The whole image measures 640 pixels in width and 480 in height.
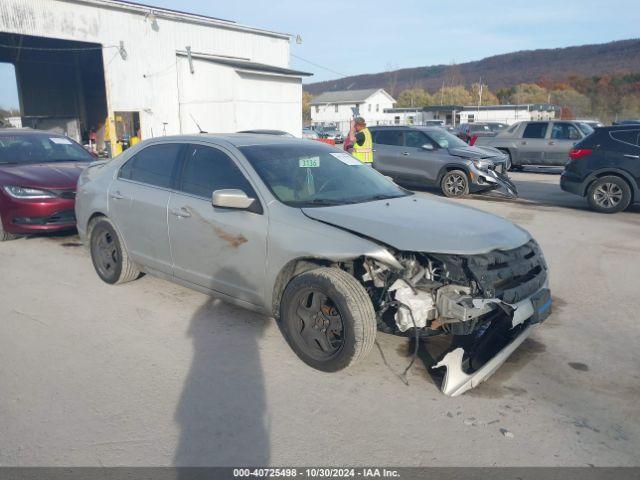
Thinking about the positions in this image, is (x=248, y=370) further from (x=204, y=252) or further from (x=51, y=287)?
(x=51, y=287)

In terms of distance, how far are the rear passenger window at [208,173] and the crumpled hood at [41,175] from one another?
11.4 ft

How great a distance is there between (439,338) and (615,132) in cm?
782

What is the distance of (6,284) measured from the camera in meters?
5.57

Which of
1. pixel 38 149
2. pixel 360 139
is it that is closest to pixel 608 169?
pixel 360 139

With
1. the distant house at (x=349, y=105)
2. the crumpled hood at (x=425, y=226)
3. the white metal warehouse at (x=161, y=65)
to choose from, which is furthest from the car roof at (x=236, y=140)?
the distant house at (x=349, y=105)

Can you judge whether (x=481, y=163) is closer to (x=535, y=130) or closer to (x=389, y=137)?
(x=389, y=137)

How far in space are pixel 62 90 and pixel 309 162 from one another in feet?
108

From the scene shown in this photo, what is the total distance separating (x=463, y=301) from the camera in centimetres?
327

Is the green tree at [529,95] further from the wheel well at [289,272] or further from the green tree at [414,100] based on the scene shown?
the wheel well at [289,272]

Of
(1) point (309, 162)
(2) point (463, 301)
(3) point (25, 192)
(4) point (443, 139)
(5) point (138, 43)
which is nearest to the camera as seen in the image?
(2) point (463, 301)

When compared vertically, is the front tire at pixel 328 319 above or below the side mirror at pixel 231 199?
below

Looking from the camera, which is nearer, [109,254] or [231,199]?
[231,199]

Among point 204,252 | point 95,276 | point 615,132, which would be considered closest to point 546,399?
point 204,252

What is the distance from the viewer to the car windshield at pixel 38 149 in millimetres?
7824
